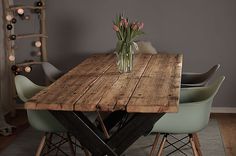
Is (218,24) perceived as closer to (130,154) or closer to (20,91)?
(130,154)

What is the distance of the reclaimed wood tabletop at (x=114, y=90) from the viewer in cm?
239

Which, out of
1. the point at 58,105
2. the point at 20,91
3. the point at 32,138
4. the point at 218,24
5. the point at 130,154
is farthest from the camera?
the point at 218,24

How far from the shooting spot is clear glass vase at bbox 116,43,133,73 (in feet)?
10.8

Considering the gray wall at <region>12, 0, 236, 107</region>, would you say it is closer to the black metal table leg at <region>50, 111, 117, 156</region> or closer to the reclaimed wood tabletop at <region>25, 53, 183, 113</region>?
the reclaimed wood tabletop at <region>25, 53, 183, 113</region>

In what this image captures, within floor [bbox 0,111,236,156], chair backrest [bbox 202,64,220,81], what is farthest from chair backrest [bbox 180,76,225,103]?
floor [bbox 0,111,236,156]

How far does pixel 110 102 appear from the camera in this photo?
2.43 m

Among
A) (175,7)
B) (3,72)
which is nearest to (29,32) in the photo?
(3,72)

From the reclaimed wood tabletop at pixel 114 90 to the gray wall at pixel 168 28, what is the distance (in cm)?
107

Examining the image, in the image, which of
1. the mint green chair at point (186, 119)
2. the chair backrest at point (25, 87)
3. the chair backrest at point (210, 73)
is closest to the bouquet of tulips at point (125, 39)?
the mint green chair at point (186, 119)

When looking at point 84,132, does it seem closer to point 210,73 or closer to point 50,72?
point 50,72

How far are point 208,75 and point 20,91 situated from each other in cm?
173

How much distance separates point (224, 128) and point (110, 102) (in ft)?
7.71

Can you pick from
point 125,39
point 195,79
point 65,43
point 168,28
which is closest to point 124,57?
point 125,39

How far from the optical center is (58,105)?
2426 millimetres
